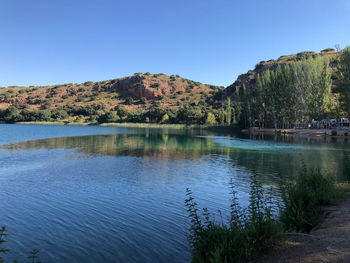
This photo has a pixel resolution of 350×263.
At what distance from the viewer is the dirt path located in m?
6.94

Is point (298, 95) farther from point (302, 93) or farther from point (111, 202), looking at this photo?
point (111, 202)

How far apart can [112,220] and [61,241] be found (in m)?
2.94

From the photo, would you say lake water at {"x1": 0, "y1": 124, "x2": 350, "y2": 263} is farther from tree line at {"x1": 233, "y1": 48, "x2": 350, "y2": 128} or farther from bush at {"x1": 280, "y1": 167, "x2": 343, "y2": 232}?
tree line at {"x1": 233, "y1": 48, "x2": 350, "y2": 128}

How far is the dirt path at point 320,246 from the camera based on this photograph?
6.94 meters

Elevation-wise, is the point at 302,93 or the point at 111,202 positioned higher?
the point at 302,93

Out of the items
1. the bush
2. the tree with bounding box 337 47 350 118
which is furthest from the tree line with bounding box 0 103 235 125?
the bush

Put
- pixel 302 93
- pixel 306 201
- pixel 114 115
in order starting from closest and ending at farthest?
pixel 306 201 → pixel 302 93 → pixel 114 115

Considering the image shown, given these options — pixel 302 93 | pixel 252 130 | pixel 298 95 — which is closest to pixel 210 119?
pixel 252 130

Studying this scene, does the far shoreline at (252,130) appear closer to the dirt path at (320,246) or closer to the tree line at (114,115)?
the tree line at (114,115)

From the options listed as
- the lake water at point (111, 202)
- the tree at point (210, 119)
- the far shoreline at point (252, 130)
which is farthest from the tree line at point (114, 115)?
the lake water at point (111, 202)

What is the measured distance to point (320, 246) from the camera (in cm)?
769

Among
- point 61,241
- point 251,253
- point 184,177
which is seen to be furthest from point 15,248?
point 184,177

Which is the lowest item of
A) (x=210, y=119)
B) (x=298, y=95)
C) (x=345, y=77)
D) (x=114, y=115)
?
(x=210, y=119)

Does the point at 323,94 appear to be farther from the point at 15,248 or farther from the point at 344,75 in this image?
the point at 15,248
